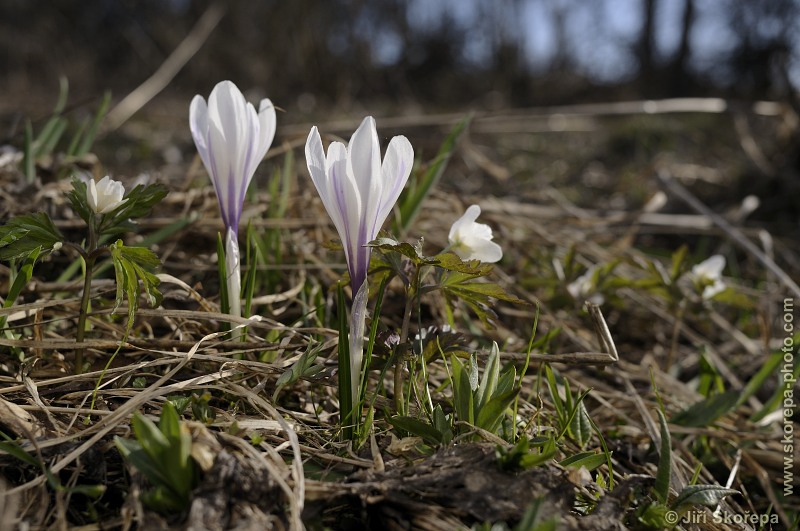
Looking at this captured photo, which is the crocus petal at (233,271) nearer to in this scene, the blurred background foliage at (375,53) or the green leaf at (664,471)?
the green leaf at (664,471)

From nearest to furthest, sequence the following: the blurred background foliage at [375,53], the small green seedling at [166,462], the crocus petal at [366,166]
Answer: the small green seedling at [166,462] → the crocus petal at [366,166] → the blurred background foliage at [375,53]

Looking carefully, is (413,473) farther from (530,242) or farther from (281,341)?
(530,242)

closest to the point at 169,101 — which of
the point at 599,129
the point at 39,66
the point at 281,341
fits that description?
the point at 39,66

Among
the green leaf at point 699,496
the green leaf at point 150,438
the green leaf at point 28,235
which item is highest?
the green leaf at point 28,235

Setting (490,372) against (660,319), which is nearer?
(490,372)

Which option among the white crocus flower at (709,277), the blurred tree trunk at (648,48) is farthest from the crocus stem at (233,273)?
the blurred tree trunk at (648,48)
